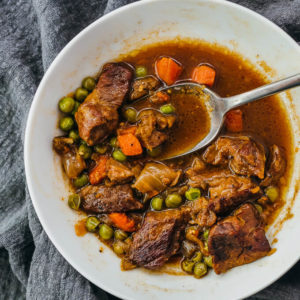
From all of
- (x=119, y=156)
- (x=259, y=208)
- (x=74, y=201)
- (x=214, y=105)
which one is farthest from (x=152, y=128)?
(x=259, y=208)

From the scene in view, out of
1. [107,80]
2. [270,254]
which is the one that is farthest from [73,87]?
[270,254]

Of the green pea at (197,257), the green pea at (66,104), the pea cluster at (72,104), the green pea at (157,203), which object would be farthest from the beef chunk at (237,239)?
the green pea at (66,104)

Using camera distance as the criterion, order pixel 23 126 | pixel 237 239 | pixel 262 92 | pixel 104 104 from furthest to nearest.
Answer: pixel 23 126
pixel 104 104
pixel 237 239
pixel 262 92

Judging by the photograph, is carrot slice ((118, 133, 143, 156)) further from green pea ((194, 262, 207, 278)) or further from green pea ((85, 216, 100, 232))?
green pea ((194, 262, 207, 278))

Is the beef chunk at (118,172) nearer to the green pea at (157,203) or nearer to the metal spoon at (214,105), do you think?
the green pea at (157,203)

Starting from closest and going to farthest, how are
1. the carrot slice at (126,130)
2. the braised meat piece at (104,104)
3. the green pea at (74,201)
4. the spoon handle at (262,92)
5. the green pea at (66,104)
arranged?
the spoon handle at (262,92), the braised meat piece at (104,104), the green pea at (66,104), the carrot slice at (126,130), the green pea at (74,201)

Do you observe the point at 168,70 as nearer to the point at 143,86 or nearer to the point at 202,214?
the point at 143,86
